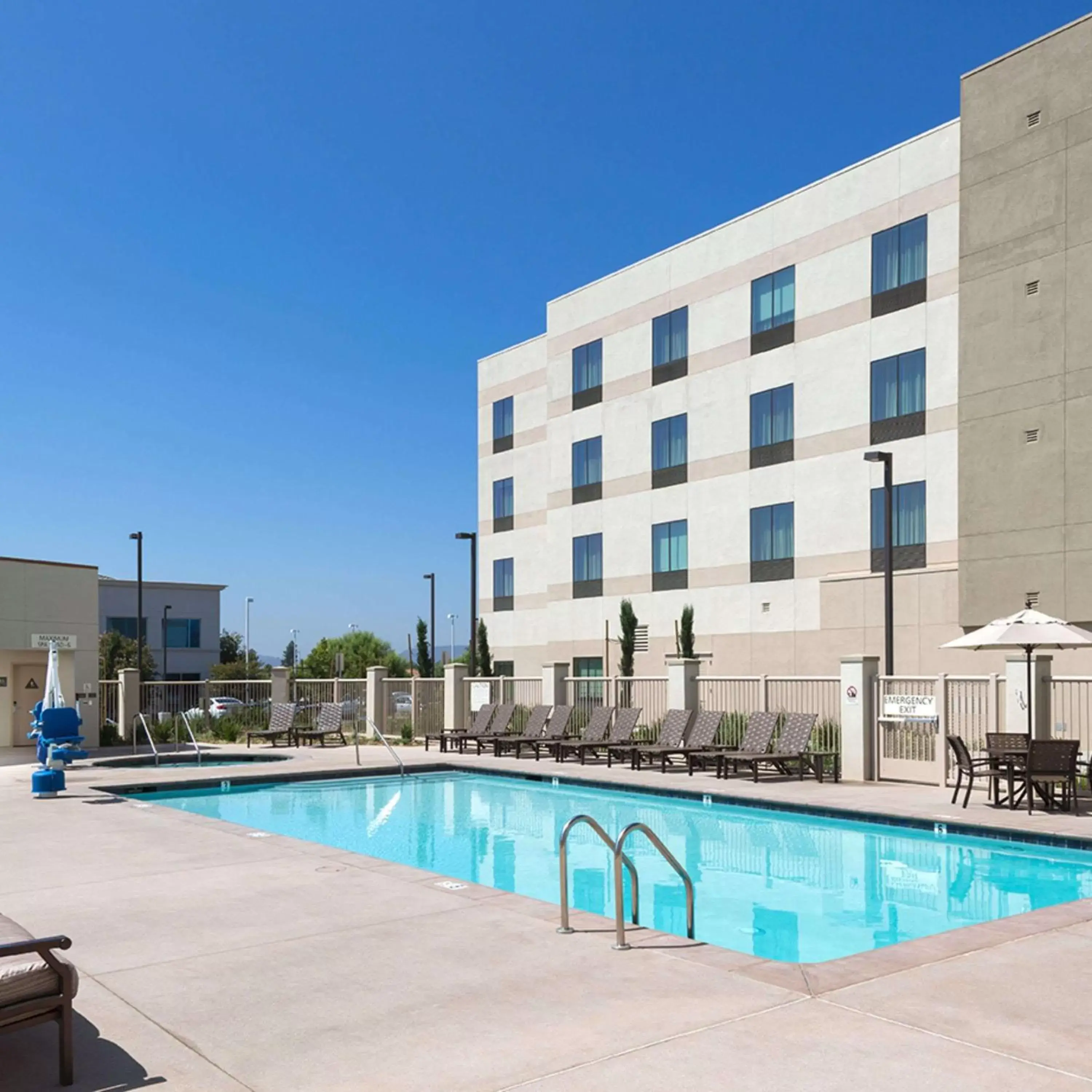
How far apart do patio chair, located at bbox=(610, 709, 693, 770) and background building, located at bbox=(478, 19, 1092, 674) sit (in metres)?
11.1

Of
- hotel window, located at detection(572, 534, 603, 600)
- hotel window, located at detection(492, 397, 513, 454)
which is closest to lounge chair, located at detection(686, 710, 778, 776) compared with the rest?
hotel window, located at detection(572, 534, 603, 600)

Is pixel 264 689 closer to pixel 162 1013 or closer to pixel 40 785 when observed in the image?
pixel 40 785

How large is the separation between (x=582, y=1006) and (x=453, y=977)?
0.99 metres

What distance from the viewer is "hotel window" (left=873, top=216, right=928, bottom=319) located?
31.7 m

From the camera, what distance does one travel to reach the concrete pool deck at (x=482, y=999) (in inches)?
212

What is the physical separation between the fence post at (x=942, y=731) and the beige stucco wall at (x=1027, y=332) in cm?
1107

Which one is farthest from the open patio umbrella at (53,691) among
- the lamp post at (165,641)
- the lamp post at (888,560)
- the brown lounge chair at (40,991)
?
the lamp post at (165,641)

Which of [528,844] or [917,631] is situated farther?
[917,631]

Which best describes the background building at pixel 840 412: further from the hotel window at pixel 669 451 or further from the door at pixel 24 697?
the door at pixel 24 697

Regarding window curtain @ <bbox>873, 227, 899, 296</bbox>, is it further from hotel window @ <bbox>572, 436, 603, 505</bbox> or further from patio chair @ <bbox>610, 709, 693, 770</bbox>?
patio chair @ <bbox>610, 709, 693, 770</bbox>

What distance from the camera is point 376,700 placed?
30078 mm

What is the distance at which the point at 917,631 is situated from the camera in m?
30.8

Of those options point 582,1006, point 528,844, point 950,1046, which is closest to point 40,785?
point 528,844

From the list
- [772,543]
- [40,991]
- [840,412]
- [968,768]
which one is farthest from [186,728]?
[40,991]
